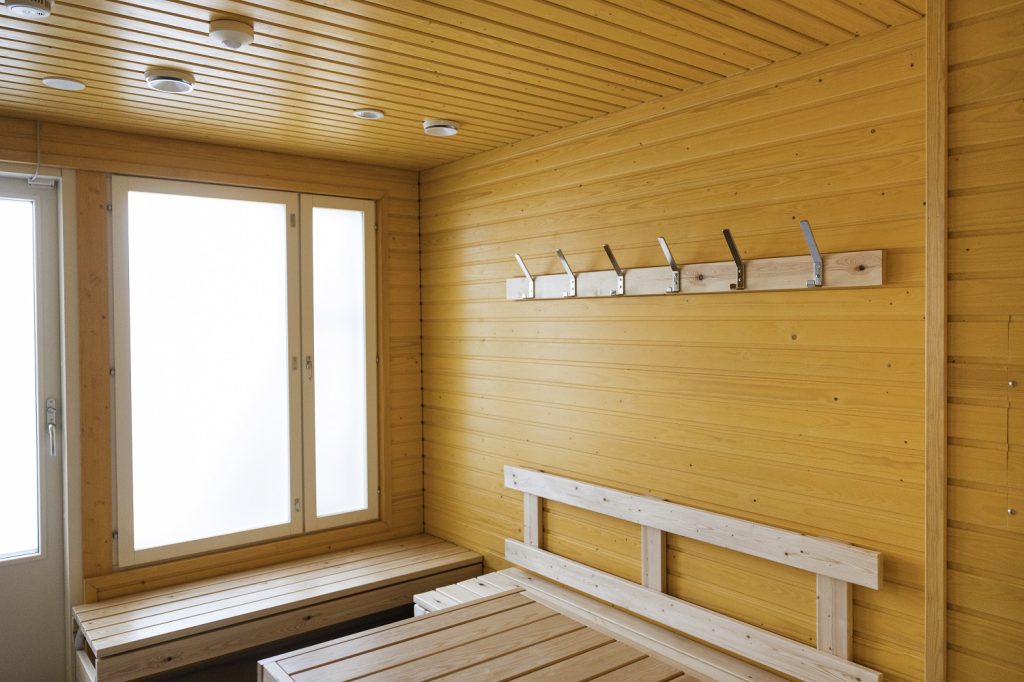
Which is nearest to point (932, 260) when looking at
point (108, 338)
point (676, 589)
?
point (676, 589)

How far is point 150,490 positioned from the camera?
369 cm

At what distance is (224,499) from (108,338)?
3.22 feet

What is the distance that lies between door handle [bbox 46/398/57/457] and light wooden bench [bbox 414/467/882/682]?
1.82 meters

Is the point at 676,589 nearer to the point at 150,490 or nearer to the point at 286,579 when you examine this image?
the point at 286,579

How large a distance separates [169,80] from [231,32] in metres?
0.59

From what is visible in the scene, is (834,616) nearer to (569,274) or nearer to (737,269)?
(737,269)

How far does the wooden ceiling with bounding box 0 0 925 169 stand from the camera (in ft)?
7.18

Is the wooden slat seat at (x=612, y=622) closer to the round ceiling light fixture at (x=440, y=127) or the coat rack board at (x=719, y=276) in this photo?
the coat rack board at (x=719, y=276)

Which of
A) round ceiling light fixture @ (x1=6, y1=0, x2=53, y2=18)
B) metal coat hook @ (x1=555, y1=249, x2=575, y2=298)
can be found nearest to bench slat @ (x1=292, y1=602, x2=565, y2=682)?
metal coat hook @ (x1=555, y1=249, x2=575, y2=298)

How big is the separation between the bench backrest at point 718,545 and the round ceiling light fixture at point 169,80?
2.19 meters

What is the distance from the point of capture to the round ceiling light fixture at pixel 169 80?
267 cm

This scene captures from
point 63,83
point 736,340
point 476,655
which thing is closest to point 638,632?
point 476,655

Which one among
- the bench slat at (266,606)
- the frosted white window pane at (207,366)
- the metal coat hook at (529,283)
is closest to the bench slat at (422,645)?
the bench slat at (266,606)

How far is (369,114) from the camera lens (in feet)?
10.7
